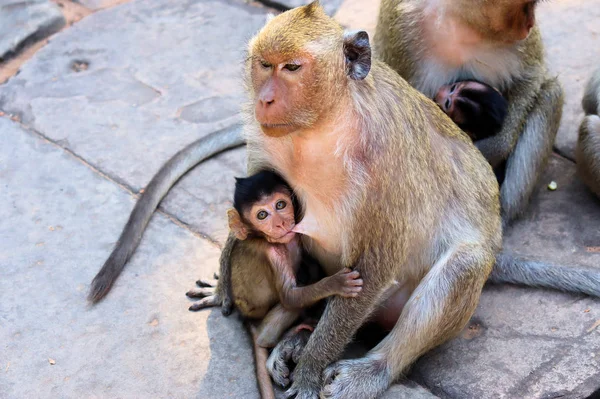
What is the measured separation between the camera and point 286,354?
377 centimetres

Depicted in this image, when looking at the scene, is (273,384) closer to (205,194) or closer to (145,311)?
(145,311)

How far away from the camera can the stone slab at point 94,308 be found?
12.3 ft

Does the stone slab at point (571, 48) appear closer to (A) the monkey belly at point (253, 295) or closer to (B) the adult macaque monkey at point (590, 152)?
(B) the adult macaque monkey at point (590, 152)

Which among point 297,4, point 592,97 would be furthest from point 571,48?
point 297,4

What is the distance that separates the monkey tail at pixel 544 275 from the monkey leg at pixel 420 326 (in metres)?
0.58

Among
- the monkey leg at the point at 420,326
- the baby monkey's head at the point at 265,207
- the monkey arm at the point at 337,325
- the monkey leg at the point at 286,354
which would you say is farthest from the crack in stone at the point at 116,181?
the monkey leg at the point at 420,326

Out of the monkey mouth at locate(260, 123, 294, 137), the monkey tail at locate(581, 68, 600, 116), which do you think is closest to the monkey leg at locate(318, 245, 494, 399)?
the monkey mouth at locate(260, 123, 294, 137)

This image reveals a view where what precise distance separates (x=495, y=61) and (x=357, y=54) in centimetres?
167

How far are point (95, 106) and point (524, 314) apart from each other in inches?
125

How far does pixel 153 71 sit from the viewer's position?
20.0 feet

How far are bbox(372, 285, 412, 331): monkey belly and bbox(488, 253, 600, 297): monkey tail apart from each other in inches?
25.2

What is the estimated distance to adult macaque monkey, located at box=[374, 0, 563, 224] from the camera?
441cm

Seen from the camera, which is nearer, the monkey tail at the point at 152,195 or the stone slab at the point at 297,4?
the monkey tail at the point at 152,195

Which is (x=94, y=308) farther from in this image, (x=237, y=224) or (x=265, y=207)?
(x=265, y=207)
